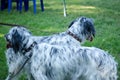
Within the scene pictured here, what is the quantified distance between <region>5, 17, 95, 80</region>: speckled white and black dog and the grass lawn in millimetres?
1471

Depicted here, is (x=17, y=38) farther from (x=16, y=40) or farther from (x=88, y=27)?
(x=88, y=27)

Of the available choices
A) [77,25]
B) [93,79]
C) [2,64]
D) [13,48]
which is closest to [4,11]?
[2,64]

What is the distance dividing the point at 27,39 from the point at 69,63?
754 millimetres

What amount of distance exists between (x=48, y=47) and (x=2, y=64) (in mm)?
2915

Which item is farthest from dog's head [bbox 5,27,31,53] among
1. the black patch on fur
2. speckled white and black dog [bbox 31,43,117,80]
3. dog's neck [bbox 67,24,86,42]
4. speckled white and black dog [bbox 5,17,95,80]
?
the black patch on fur

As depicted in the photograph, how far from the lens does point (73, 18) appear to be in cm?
1220

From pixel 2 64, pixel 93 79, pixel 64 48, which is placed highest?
pixel 64 48

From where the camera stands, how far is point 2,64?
7352mm

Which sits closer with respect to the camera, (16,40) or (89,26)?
(16,40)

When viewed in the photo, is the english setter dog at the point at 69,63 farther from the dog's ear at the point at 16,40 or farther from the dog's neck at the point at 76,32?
the dog's neck at the point at 76,32

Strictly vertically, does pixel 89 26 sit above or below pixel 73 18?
above

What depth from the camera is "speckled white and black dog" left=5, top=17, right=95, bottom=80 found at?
15.8ft

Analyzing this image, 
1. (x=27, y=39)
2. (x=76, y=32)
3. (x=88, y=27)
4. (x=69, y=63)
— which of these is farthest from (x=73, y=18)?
(x=69, y=63)

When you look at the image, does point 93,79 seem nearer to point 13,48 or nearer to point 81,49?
point 81,49
